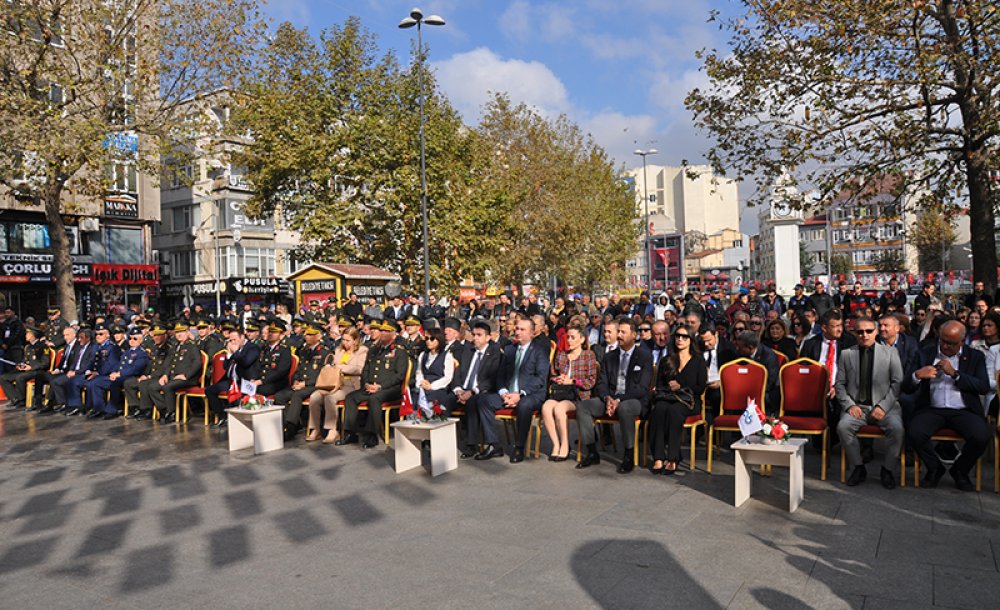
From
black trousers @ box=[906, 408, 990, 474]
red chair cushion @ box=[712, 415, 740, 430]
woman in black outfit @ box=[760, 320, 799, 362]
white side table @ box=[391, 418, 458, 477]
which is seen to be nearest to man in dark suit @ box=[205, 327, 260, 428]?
white side table @ box=[391, 418, 458, 477]

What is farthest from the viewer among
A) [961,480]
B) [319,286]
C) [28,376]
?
[319,286]

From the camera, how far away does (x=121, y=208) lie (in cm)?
3494

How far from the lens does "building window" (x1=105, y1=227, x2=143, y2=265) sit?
3519 cm

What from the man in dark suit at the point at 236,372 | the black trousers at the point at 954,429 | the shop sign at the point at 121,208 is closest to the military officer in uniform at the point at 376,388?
the man in dark suit at the point at 236,372

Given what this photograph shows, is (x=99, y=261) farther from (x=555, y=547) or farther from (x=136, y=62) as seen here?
(x=555, y=547)

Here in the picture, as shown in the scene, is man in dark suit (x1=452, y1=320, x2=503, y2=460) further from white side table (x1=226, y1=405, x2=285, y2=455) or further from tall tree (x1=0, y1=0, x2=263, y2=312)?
tall tree (x1=0, y1=0, x2=263, y2=312)

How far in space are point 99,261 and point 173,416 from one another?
25.9 metres

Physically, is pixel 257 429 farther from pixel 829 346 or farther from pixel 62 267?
pixel 62 267

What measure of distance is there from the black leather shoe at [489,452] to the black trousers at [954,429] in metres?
4.21

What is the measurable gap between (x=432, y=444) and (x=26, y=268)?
29902 millimetres

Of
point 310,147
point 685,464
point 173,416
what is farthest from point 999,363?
point 310,147

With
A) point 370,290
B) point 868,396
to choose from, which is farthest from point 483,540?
point 370,290

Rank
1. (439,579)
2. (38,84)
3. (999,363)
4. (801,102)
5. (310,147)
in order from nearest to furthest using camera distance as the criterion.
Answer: (439,579)
(999,363)
(801,102)
(38,84)
(310,147)

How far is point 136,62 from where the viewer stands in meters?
19.9
